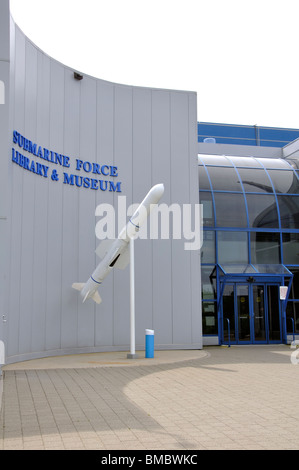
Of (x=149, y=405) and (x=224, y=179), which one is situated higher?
(x=224, y=179)

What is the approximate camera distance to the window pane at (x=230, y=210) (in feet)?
64.5

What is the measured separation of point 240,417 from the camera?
6.82 metres

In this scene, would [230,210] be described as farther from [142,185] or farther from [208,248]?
[142,185]

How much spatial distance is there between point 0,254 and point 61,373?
3308 millimetres

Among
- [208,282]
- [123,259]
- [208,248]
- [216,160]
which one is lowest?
[208,282]

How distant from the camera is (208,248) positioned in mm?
19281

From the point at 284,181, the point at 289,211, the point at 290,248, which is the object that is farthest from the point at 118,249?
the point at 284,181

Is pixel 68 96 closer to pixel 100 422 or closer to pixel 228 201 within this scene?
pixel 228 201

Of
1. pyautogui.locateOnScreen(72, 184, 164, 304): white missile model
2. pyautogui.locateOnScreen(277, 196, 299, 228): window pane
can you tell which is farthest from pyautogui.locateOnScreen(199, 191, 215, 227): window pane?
pyautogui.locateOnScreen(72, 184, 164, 304): white missile model

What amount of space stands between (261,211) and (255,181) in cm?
143

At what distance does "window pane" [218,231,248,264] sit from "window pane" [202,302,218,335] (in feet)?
6.07

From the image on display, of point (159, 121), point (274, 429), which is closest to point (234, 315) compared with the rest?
point (159, 121)

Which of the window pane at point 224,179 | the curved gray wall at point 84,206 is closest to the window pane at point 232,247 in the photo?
the window pane at point 224,179

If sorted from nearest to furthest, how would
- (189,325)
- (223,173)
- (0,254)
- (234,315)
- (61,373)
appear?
(0,254) → (61,373) → (189,325) → (234,315) → (223,173)
